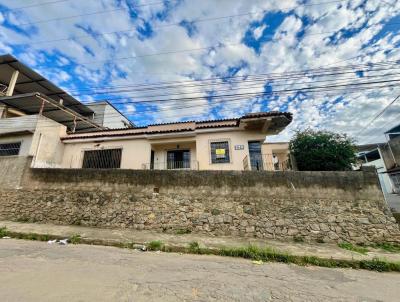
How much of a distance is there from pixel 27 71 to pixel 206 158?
14.1 metres

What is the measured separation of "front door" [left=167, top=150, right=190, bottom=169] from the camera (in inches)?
475

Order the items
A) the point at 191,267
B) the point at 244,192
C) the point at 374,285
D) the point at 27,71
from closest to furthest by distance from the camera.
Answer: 1. the point at 374,285
2. the point at 191,267
3. the point at 244,192
4. the point at 27,71

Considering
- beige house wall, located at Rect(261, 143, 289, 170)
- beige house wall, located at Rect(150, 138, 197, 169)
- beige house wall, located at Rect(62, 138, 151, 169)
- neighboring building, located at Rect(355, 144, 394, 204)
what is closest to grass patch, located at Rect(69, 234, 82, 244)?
beige house wall, located at Rect(62, 138, 151, 169)

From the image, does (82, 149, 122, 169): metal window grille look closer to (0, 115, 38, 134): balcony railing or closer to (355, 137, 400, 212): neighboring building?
(0, 115, 38, 134): balcony railing

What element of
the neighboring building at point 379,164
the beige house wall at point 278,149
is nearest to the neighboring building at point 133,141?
the beige house wall at point 278,149

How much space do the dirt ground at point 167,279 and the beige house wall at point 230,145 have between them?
232 inches

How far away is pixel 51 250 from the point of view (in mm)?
5117

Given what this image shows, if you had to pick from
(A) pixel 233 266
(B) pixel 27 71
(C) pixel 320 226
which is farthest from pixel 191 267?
(B) pixel 27 71

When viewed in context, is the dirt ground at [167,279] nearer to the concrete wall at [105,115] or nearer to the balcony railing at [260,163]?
the balcony railing at [260,163]

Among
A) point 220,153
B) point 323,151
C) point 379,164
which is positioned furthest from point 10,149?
point 379,164

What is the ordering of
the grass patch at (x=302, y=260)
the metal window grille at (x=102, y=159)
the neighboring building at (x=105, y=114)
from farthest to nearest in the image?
the neighboring building at (x=105, y=114) < the metal window grille at (x=102, y=159) < the grass patch at (x=302, y=260)

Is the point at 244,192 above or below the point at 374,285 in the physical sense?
above

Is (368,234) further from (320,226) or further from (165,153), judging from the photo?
(165,153)

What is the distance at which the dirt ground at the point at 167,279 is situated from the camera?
9.62 ft
